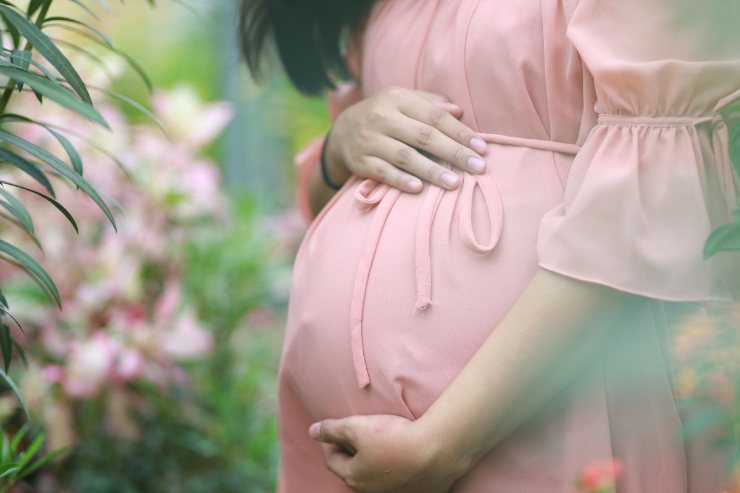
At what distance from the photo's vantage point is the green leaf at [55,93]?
0.93 m

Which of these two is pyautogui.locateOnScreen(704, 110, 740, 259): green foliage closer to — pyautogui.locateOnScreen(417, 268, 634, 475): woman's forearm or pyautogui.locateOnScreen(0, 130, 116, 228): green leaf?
pyautogui.locateOnScreen(417, 268, 634, 475): woman's forearm

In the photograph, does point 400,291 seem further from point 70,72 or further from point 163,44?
point 163,44

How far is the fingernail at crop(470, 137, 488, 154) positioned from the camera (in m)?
1.33

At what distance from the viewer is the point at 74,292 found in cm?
248

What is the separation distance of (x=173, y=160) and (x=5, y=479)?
1.42 meters

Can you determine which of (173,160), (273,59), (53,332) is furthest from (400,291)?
(173,160)

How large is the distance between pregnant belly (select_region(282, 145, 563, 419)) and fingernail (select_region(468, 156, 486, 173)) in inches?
0.5

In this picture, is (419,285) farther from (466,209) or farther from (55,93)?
(55,93)

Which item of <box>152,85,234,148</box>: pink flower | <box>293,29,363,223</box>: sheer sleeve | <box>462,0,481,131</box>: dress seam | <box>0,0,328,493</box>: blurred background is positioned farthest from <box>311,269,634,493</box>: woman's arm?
<box>152,85,234,148</box>: pink flower

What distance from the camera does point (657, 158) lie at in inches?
43.8

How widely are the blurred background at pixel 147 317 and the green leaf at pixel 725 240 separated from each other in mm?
1268

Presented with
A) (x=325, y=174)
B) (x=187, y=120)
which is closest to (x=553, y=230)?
(x=325, y=174)

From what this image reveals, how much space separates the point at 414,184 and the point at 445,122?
4.0 inches

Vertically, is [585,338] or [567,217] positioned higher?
[567,217]
